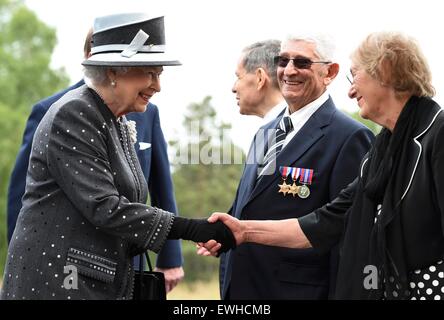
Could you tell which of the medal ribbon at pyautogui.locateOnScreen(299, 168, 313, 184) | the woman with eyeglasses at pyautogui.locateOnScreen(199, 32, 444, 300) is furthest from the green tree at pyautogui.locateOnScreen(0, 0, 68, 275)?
the woman with eyeglasses at pyautogui.locateOnScreen(199, 32, 444, 300)

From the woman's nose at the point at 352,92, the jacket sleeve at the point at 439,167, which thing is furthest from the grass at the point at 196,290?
the jacket sleeve at the point at 439,167

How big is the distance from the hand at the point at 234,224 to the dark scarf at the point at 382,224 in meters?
0.75

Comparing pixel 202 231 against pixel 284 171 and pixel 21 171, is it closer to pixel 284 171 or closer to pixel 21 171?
pixel 284 171

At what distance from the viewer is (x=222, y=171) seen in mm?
27844

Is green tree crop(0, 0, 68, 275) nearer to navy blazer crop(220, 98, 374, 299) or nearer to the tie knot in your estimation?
the tie knot

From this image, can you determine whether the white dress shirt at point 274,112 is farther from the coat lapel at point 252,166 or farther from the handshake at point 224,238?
the handshake at point 224,238

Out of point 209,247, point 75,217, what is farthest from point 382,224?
point 75,217

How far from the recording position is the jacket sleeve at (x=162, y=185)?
18.4 feet

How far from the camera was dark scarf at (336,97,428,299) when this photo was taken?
3656 millimetres

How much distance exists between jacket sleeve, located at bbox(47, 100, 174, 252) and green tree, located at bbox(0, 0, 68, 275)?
27776 millimetres

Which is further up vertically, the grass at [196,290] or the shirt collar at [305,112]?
the shirt collar at [305,112]
